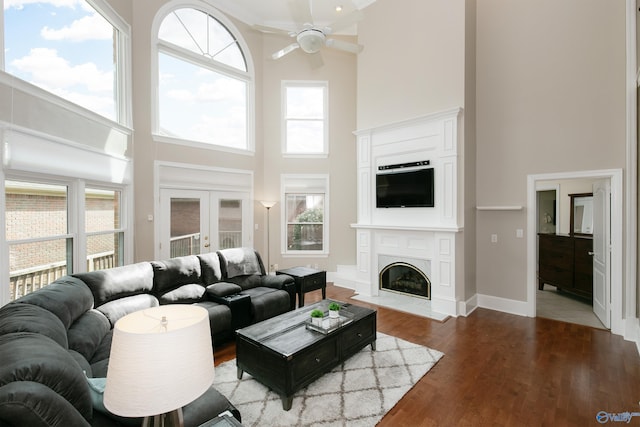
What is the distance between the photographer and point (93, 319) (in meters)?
2.54

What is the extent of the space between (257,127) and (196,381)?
6.00 meters

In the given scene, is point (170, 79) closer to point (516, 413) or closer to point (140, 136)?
point (140, 136)

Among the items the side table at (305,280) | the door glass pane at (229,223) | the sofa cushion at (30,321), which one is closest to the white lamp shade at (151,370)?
the sofa cushion at (30,321)

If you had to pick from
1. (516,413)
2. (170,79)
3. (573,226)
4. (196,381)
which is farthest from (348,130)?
(196,381)

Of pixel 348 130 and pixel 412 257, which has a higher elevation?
pixel 348 130

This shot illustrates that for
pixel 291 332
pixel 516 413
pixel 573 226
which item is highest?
pixel 573 226

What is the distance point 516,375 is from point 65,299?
4048 mm

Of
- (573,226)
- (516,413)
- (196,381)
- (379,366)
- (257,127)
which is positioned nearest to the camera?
(196,381)

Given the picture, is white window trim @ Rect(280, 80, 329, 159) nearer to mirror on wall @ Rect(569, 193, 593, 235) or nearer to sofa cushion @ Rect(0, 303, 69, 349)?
mirror on wall @ Rect(569, 193, 593, 235)

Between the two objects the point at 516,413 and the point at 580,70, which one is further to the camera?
the point at 580,70

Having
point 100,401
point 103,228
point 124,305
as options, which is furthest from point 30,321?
point 103,228

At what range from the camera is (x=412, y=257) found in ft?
16.9

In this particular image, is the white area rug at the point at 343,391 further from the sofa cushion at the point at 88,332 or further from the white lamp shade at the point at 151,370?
the white lamp shade at the point at 151,370

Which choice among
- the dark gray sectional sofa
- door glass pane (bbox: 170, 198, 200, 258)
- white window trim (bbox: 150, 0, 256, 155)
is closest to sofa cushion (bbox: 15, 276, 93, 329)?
the dark gray sectional sofa
